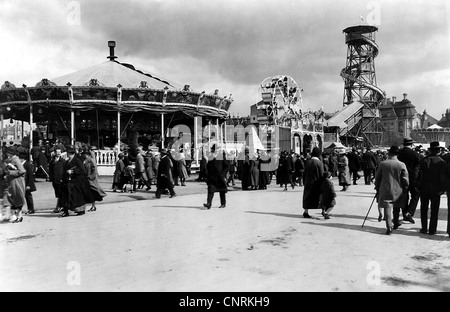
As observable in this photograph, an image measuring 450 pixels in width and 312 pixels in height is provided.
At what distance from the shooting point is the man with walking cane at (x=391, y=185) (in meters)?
7.66

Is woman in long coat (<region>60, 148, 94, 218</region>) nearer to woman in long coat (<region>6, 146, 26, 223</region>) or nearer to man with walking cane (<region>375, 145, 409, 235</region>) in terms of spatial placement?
woman in long coat (<region>6, 146, 26, 223</region>)

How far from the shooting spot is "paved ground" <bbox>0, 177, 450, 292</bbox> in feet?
15.4

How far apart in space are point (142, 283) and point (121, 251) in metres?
1.67

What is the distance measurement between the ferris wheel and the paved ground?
71.3ft

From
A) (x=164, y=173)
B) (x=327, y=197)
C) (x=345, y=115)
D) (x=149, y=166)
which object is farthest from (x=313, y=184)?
(x=345, y=115)

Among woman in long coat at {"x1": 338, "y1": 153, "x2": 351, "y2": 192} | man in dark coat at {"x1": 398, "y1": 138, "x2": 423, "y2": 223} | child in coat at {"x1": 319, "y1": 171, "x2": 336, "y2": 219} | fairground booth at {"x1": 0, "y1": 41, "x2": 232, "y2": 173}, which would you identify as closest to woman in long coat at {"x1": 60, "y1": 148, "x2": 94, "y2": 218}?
child in coat at {"x1": 319, "y1": 171, "x2": 336, "y2": 219}

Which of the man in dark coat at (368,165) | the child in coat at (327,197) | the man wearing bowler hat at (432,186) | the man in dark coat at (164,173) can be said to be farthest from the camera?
the man in dark coat at (368,165)

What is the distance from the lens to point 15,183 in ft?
29.1

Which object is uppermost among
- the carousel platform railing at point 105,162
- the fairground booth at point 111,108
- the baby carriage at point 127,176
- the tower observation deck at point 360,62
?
the tower observation deck at point 360,62

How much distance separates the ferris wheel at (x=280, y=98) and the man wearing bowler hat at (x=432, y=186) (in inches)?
889

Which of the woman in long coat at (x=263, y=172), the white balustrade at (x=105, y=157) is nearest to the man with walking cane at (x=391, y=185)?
the woman in long coat at (x=263, y=172)

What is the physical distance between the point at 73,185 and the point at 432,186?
26.6ft

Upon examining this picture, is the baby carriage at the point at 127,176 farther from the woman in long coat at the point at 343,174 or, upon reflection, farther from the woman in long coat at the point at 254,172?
the woman in long coat at the point at 343,174
